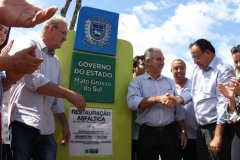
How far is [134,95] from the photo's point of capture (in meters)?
3.46

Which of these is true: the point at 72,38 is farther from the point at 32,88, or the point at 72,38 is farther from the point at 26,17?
the point at 26,17

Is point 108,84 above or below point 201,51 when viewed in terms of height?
below

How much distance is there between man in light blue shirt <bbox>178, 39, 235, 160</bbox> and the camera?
10.0 ft

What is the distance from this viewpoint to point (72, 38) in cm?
342

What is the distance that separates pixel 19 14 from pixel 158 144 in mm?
2236

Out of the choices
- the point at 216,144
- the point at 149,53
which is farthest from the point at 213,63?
the point at 216,144

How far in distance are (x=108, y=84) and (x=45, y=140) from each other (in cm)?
106

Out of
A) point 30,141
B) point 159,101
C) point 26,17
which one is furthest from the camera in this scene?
point 159,101

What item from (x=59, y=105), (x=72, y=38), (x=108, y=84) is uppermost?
(x=72, y=38)

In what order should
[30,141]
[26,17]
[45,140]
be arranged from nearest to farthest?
[26,17], [30,141], [45,140]

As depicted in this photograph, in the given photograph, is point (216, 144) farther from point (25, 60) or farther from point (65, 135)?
point (25, 60)

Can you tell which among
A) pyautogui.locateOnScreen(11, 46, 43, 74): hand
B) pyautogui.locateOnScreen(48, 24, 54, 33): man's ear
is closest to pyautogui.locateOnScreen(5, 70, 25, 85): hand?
pyautogui.locateOnScreen(11, 46, 43, 74): hand

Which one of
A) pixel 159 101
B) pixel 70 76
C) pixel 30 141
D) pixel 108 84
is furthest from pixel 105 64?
pixel 30 141

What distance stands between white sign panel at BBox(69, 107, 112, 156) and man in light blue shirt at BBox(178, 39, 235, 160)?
0.94 m
